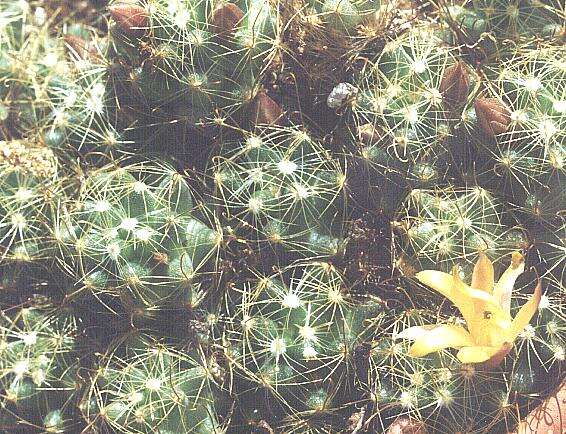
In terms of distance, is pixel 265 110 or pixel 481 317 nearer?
pixel 481 317

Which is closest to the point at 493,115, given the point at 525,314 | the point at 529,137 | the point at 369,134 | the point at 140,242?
the point at 529,137

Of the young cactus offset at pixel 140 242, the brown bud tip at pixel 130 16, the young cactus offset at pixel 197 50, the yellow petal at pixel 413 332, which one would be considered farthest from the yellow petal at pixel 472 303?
the brown bud tip at pixel 130 16

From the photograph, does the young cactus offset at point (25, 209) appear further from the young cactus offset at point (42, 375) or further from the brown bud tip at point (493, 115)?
the brown bud tip at point (493, 115)

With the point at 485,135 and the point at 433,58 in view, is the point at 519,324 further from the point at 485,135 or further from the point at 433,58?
the point at 433,58

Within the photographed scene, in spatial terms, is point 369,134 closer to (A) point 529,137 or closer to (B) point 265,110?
(B) point 265,110

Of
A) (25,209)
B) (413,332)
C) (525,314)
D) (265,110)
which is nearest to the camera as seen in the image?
(525,314)
